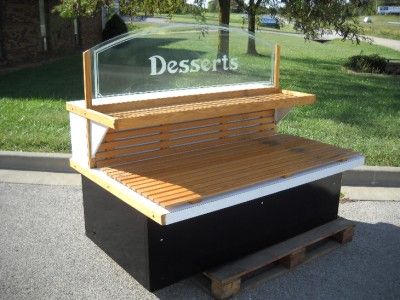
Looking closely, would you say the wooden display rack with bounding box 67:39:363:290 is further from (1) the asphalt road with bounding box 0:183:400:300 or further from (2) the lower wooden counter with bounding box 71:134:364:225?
(1) the asphalt road with bounding box 0:183:400:300

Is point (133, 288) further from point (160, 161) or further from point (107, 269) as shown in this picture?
point (160, 161)

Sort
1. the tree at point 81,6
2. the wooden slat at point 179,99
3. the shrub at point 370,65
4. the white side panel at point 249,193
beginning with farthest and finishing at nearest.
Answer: the shrub at point 370,65 → the tree at point 81,6 → the wooden slat at point 179,99 → the white side panel at point 249,193

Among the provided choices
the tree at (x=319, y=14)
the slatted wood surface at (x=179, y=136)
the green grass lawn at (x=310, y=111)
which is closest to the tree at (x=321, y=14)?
the tree at (x=319, y=14)

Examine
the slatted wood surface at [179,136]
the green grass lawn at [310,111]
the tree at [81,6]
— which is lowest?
the green grass lawn at [310,111]

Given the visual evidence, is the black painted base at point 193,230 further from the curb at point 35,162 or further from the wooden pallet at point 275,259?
the curb at point 35,162

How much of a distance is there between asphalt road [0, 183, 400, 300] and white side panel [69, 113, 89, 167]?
2.51 ft

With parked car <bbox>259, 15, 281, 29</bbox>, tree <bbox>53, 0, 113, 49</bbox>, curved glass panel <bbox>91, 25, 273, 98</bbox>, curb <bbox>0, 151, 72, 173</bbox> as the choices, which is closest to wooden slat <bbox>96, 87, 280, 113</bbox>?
curved glass panel <bbox>91, 25, 273, 98</bbox>

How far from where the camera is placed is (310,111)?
775 centimetres

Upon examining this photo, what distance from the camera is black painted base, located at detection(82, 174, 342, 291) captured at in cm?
311

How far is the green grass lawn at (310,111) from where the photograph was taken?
596 cm

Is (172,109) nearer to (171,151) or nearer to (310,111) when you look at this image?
(171,151)

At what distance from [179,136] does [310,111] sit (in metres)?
4.40

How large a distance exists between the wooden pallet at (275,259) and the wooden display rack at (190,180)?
10cm

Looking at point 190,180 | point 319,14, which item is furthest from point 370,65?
point 190,180
